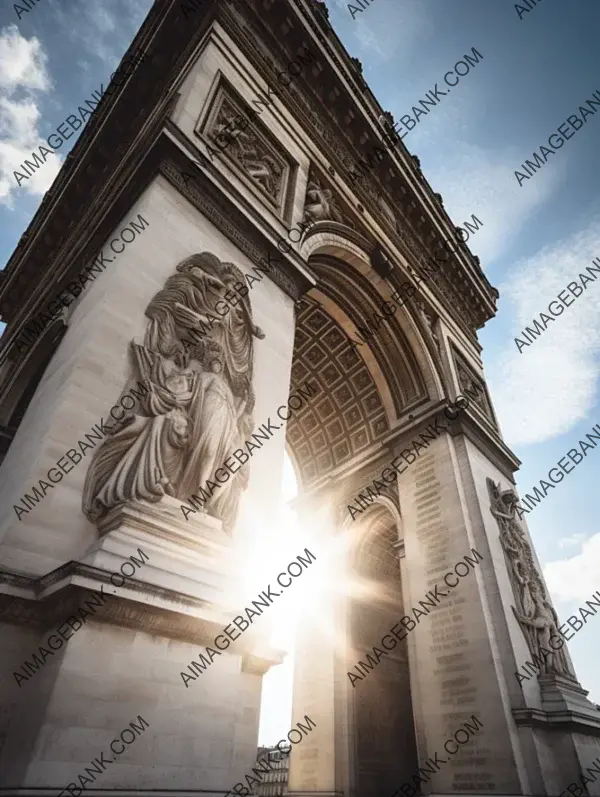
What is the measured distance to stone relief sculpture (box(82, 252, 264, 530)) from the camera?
4.20m

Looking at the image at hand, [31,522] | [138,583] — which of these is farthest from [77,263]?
[138,583]

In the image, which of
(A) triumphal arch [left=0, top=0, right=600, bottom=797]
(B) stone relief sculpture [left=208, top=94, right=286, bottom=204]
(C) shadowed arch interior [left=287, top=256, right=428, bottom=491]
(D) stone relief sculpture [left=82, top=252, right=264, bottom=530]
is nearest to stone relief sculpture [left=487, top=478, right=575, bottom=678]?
(A) triumphal arch [left=0, top=0, right=600, bottom=797]

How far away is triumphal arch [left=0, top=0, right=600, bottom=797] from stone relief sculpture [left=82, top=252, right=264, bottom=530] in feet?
0.10

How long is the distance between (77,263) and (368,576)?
10.0 meters

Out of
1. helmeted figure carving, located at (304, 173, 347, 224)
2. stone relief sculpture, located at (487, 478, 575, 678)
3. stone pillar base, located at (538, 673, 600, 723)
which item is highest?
helmeted figure carving, located at (304, 173, 347, 224)

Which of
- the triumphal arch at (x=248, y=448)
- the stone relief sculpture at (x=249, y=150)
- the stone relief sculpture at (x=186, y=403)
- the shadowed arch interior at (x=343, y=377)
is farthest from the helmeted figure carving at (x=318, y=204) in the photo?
the stone relief sculpture at (x=186, y=403)

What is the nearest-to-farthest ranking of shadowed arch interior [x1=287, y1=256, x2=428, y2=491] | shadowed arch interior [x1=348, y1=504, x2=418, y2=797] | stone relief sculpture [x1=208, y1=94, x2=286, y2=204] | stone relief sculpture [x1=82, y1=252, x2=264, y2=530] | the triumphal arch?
the triumphal arch → stone relief sculpture [x1=82, y1=252, x2=264, y2=530] → stone relief sculpture [x1=208, y1=94, x2=286, y2=204] → shadowed arch interior [x1=348, y1=504, x2=418, y2=797] → shadowed arch interior [x1=287, y1=256, x2=428, y2=491]

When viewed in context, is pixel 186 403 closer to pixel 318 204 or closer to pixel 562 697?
pixel 318 204

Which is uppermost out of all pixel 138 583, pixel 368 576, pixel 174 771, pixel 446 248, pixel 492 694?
pixel 446 248

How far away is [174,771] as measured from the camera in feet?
10.8

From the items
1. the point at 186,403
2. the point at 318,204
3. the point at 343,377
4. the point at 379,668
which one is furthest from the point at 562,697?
the point at 318,204

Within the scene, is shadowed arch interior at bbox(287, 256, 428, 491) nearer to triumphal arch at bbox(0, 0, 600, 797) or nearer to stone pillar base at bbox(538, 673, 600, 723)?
triumphal arch at bbox(0, 0, 600, 797)

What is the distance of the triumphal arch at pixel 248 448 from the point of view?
3.42 m

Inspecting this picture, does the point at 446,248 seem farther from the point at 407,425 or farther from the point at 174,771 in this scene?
the point at 174,771
